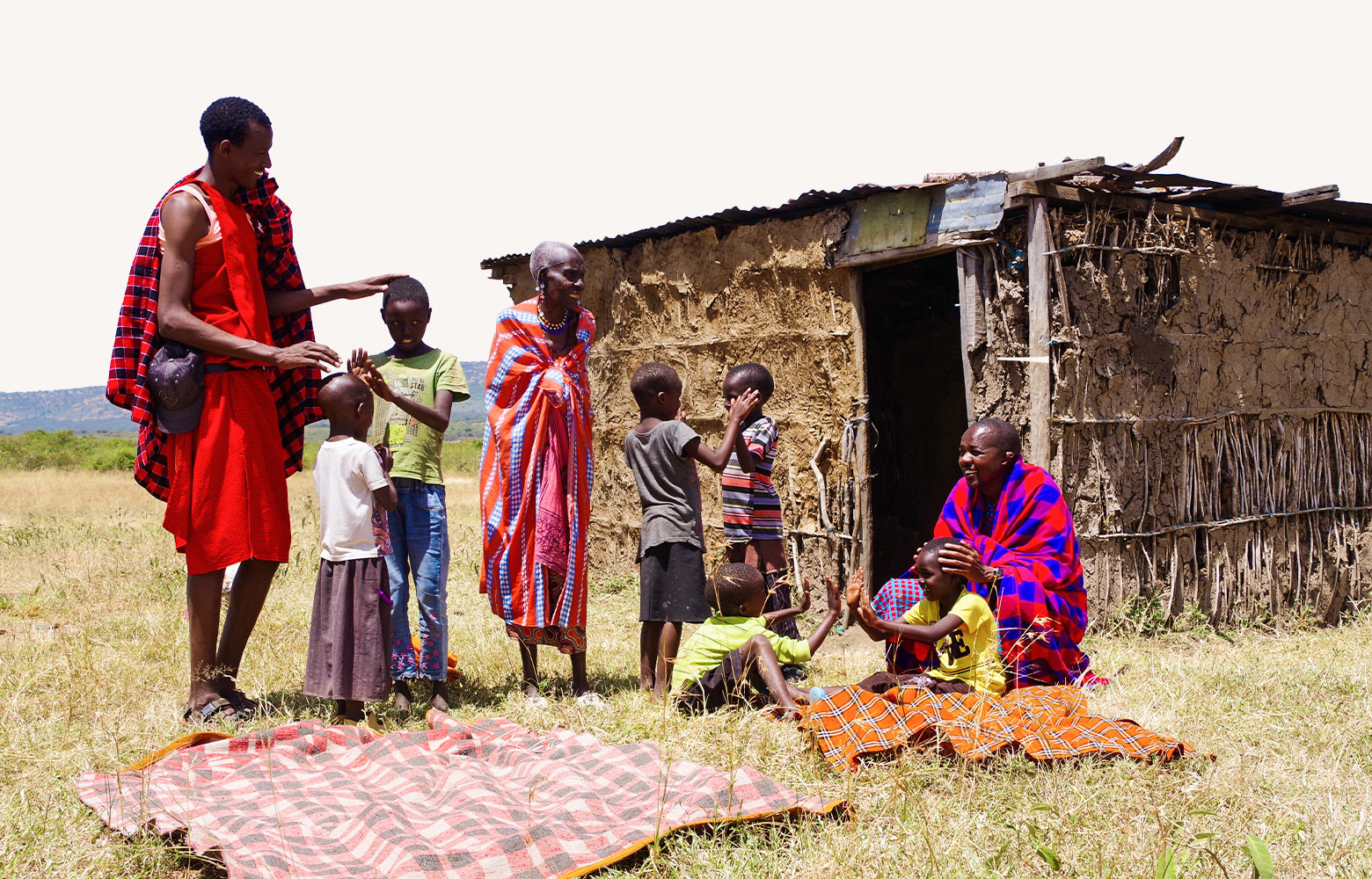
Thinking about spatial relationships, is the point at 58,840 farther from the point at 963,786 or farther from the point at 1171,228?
the point at 1171,228

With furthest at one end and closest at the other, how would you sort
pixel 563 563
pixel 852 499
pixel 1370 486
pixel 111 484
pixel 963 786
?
pixel 111 484
pixel 1370 486
pixel 852 499
pixel 563 563
pixel 963 786

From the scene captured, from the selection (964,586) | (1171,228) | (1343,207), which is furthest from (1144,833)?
(1343,207)

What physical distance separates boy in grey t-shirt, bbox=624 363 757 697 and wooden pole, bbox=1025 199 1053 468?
1884 millimetres

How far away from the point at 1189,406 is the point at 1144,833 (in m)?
4.22

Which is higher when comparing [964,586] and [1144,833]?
[964,586]

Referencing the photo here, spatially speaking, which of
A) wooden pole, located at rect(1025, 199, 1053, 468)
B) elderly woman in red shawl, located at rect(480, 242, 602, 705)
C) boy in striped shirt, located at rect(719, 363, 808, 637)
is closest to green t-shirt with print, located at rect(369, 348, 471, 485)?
elderly woman in red shawl, located at rect(480, 242, 602, 705)

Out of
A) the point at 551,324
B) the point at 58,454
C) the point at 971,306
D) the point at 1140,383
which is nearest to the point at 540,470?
the point at 551,324

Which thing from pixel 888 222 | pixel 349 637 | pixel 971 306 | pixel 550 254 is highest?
pixel 888 222

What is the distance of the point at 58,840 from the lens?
2.83 meters

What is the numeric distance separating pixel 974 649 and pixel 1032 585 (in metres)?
0.39

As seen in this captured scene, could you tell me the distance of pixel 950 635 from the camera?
412 cm

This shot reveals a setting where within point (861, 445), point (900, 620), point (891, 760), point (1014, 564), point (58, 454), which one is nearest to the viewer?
point (891, 760)

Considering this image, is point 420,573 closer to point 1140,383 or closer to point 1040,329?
point 1040,329

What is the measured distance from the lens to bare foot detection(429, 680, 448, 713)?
14.1 feet
